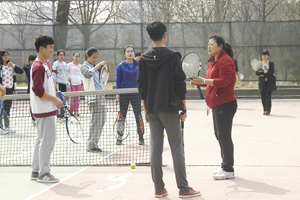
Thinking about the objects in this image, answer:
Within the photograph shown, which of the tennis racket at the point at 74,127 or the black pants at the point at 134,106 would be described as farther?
the black pants at the point at 134,106

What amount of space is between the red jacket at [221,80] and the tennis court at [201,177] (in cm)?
98

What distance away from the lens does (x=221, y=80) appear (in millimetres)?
5086

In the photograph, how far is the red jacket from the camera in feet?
16.8

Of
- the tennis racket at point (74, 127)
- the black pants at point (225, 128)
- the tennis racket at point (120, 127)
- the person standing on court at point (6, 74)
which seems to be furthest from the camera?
the person standing on court at point (6, 74)

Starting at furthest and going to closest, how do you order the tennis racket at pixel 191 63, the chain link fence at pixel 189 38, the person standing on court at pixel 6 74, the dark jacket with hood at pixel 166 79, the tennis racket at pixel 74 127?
the chain link fence at pixel 189 38 → the person standing on court at pixel 6 74 → the tennis racket at pixel 74 127 → the tennis racket at pixel 191 63 → the dark jacket with hood at pixel 166 79

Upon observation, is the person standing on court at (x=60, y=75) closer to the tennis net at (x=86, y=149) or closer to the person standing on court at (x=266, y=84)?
the tennis net at (x=86, y=149)

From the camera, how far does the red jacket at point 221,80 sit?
5.11 metres

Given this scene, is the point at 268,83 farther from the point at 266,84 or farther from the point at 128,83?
the point at 128,83

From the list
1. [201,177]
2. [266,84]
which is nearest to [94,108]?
[201,177]

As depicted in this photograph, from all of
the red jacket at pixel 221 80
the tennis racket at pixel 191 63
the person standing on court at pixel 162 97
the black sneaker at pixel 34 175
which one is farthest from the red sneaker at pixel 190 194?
the black sneaker at pixel 34 175

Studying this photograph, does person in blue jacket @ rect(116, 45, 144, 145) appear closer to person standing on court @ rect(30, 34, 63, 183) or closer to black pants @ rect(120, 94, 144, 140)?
black pants @ rect(120, 94, 144, 140)

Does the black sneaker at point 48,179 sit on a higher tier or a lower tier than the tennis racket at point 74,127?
lower

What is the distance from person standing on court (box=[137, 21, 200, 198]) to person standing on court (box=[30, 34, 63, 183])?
1.31 m

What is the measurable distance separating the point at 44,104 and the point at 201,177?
213cm
